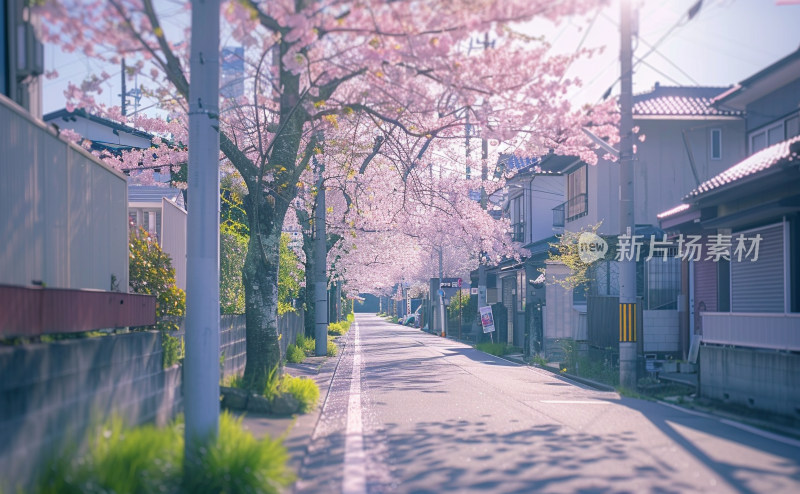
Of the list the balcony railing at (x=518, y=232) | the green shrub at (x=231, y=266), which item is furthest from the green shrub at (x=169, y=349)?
the balcony railing at (x=518, y=232)

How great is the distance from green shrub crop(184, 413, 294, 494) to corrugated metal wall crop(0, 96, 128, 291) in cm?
201

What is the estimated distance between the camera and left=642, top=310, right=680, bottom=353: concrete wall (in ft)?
56.2

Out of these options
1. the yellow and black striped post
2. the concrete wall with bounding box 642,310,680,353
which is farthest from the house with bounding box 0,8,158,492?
the concrete wall with bounding box 642,310,680,353

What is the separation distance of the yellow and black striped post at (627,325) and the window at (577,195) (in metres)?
12.3

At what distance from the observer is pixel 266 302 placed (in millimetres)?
10961

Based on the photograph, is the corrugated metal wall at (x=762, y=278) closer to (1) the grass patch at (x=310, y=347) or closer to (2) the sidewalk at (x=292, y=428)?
(2) the sidewalk at (x=292, y=428)

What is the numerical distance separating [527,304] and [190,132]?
20.4 m

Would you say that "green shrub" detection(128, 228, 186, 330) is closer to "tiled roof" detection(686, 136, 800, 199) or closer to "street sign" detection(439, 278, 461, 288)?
"tiled roof" detection(686, 136, 800, 199)

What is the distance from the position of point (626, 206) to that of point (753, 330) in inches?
152

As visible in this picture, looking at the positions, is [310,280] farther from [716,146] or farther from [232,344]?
[716,146]

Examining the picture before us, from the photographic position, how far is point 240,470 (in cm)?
516

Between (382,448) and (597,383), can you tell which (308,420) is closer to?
(382,448)

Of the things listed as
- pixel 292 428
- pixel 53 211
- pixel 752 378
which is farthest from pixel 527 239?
pixel 53 211

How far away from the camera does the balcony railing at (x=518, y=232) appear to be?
36875 millimetres
